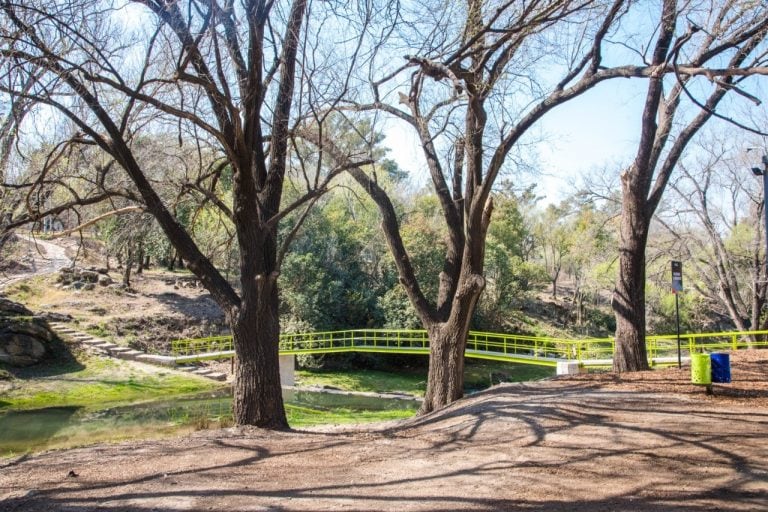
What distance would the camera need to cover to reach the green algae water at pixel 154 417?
12.9m

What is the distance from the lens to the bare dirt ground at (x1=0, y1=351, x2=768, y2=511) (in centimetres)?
481

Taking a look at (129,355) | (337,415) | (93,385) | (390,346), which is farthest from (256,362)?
(390,346)

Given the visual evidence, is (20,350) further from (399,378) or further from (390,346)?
(399,378)

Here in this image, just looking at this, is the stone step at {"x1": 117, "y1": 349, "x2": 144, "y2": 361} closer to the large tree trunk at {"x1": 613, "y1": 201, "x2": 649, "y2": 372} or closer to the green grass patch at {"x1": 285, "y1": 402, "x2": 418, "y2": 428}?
the green grass patch at {"x1": 285, "y1": 402, "x2": 418, "y2": 428}

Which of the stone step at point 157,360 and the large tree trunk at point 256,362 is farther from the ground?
the large tree trunk at point 256,362

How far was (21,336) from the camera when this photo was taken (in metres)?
21.6

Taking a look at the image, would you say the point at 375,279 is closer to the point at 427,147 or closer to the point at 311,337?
the point at 311,337

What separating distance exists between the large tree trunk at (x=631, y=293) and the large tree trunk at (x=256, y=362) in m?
6.89

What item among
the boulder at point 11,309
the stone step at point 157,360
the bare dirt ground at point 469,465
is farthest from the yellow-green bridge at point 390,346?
the bare dirt ground at point 469,465

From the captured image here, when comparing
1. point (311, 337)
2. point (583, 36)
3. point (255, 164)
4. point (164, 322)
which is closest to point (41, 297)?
point (164, 322)

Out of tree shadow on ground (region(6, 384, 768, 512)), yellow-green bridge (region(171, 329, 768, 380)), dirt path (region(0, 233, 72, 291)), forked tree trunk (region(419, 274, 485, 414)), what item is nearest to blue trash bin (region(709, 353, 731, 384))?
tree shadow on ground (region(6, 384, 768, 512))

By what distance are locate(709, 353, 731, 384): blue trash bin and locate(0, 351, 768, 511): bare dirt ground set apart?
0.64 feet

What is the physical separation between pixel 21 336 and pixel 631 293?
20.2m

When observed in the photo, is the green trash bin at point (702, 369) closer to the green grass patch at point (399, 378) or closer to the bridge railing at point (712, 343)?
the bridge railing at point (712, 343)
